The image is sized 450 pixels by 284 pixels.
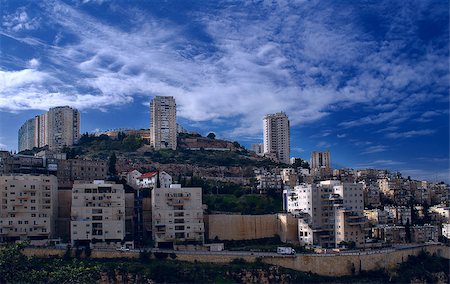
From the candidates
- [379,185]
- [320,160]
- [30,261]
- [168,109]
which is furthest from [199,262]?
[320,160]

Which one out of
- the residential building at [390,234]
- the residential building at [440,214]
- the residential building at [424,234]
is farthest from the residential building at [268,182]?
Answer: the residential building at [440,214]

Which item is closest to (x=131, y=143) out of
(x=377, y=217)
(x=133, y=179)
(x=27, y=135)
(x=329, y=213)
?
(x=27, y=135)

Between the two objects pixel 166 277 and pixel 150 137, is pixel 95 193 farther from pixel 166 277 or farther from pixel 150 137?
pixel 150 137

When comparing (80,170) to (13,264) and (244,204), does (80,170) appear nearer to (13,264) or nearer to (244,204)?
(244,204)

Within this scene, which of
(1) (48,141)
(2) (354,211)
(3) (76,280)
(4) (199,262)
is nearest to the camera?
(3) (76,280)

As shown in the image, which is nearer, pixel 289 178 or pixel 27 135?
pixel 289 178
